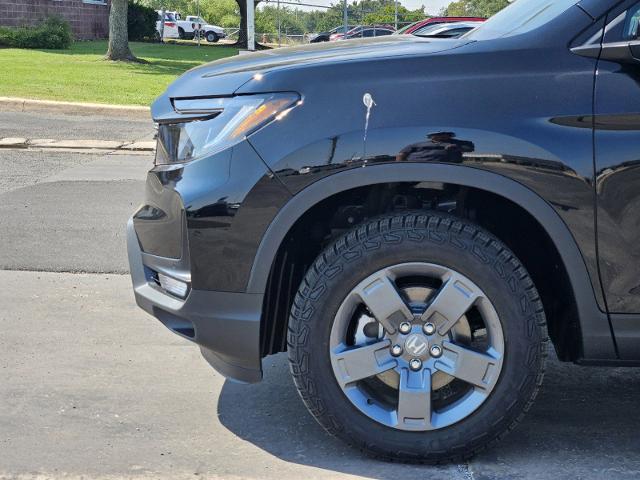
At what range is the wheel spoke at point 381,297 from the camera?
2992mm

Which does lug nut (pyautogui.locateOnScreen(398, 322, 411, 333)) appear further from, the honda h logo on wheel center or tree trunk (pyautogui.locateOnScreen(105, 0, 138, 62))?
tree trunk (pyautogui.locateOnScreen(105, 0, 138, 62))

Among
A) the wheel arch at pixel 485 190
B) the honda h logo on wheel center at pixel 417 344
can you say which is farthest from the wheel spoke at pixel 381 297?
the wheel arch at pixel 485 190

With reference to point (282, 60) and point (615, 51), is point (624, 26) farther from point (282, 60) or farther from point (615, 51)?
point (282, 60)

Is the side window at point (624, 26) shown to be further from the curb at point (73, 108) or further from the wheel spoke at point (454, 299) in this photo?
the curb at point (73, 108)

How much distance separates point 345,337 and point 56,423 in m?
1.30

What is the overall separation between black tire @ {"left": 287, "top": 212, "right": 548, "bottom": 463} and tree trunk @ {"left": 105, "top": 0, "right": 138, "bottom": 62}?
19.2m

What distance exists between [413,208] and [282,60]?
761 millimetres

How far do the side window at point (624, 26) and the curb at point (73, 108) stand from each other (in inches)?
427

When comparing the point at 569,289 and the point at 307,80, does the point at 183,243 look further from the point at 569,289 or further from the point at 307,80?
the point at 569,289

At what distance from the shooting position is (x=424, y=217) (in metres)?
3.01

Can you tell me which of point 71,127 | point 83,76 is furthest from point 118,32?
point 71,127

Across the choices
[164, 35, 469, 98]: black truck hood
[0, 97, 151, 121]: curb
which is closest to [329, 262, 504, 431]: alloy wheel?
[164, 35, 469, 98]: black truck hood

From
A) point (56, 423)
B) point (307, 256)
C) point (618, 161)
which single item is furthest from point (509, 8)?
point (56, 423)

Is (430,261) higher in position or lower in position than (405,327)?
higher
